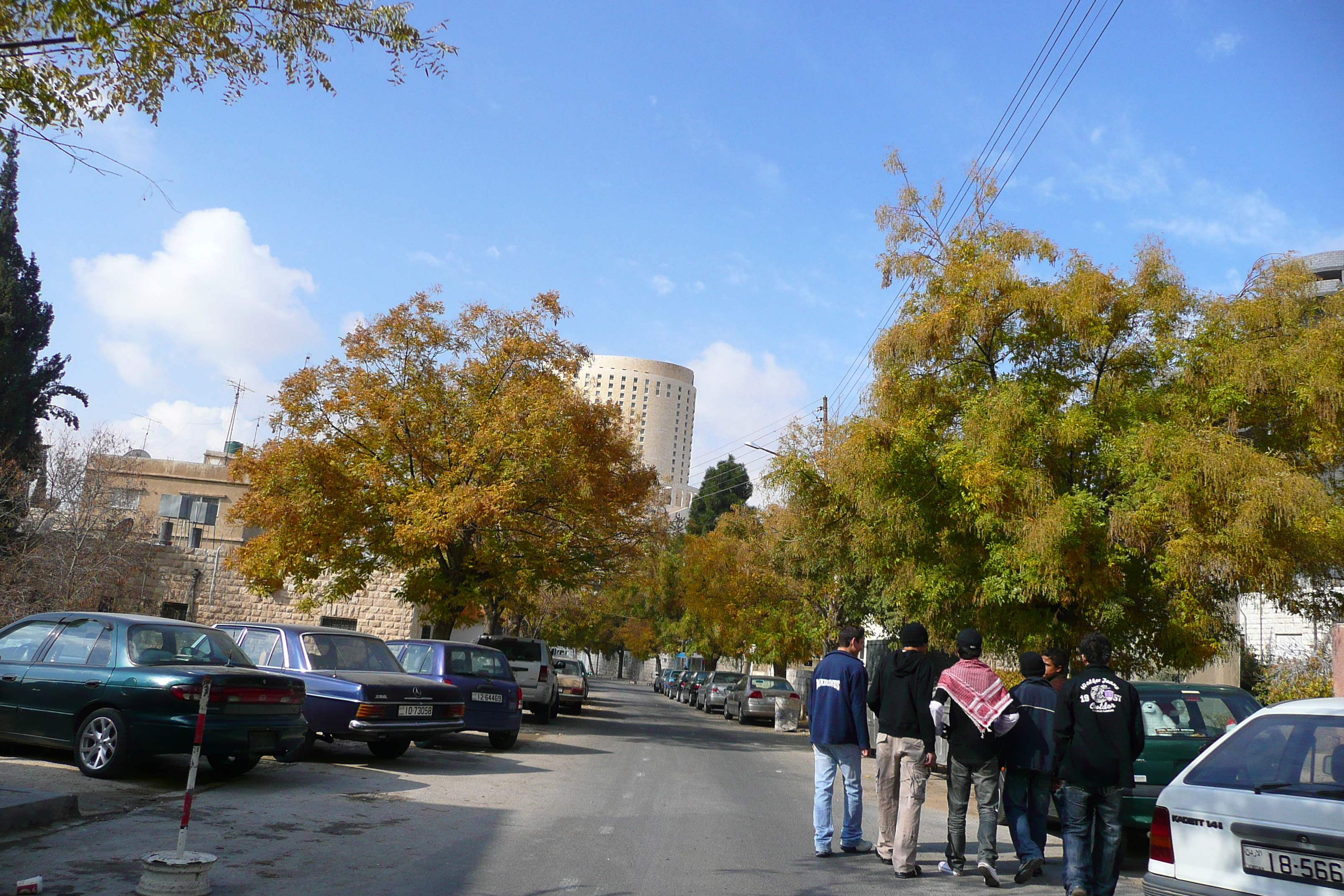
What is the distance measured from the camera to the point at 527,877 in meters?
6.42

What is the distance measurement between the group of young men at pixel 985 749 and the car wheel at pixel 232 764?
237 inches

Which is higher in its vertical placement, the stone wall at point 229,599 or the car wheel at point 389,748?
the stone wall at point 229,599

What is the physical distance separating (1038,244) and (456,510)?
11.4 m

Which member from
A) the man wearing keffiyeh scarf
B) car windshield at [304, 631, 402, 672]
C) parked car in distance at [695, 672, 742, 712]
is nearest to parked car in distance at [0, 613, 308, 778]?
car windshield at [304, 631, 402, 672]

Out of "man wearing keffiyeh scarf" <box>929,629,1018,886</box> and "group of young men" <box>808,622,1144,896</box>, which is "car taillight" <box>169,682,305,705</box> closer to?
"group of young men" <box>808,622,1144,896</box>

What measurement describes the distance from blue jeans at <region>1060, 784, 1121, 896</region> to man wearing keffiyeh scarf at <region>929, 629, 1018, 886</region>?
2.23 ft

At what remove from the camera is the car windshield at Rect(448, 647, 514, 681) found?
15.3 metres

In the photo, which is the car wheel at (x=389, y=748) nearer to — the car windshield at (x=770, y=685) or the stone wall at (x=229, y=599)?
the car windshield at (x=770, y=685)

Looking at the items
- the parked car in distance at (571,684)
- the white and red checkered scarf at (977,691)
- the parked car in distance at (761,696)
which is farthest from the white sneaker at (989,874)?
the parked car in distance at (761,696)

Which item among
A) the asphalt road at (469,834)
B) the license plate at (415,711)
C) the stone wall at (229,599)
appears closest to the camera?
the asphalt road at (469,834)

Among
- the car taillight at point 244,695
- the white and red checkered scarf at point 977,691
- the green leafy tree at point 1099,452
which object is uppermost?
the green leafy tree at point 1099,452

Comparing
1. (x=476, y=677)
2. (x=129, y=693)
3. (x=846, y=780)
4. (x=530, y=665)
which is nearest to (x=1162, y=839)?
(x=846, y=780)

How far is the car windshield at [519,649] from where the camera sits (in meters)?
21.6

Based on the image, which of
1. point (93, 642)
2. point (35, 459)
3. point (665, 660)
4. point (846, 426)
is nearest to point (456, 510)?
point (846, 426)
